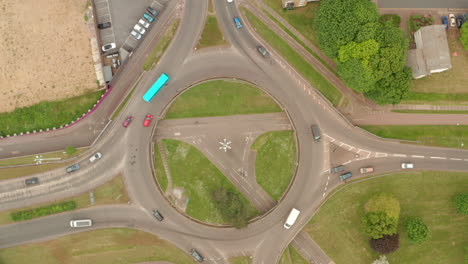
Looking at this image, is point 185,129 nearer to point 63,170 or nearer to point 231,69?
point 231,69

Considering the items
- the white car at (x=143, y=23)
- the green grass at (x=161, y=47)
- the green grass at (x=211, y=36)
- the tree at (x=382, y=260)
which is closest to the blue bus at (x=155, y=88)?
the green grass at (x=161, y=47)

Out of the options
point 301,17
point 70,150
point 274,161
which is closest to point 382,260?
point 274,161

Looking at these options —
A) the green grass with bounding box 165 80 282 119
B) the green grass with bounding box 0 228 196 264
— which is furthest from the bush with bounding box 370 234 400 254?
the green grass with bounding box 0 228 196 264

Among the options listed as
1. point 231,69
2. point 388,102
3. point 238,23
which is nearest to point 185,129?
point 231,69

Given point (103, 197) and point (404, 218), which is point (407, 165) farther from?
point (103, 197)

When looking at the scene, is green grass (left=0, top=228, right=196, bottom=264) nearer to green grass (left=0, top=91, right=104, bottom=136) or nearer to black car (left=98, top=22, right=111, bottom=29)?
green grass (left=0, top=91, right=104, bottom=136)
